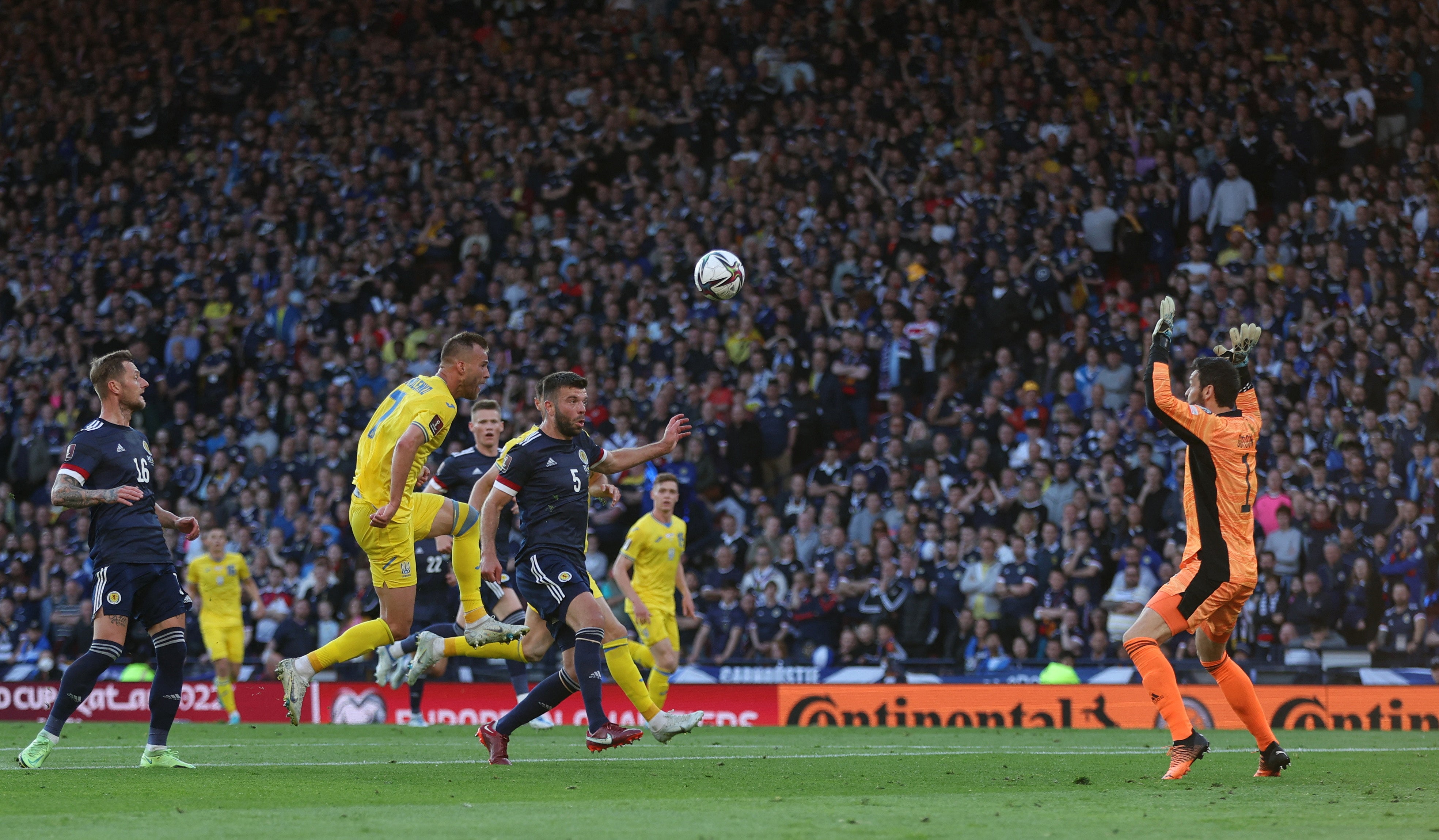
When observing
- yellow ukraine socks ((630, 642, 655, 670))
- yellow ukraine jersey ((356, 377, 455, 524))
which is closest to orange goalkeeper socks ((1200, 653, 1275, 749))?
yellow ukraine jersey ((356, 377, 455, 524))

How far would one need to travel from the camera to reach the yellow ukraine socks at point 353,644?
10359 millimetres

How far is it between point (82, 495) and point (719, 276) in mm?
6072

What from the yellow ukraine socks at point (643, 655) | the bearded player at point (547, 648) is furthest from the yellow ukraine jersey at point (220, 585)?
the yellow ukraine socks at point (643, 655)

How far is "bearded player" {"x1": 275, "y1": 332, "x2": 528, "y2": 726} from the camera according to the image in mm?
10344

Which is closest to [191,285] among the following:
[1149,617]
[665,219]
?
[665,219]

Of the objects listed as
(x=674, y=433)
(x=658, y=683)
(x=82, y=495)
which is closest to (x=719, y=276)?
(x=674, y=433)

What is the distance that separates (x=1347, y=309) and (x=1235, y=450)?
11330mm

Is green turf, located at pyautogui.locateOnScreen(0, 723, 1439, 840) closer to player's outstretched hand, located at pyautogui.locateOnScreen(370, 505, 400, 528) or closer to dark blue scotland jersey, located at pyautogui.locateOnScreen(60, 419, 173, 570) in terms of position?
dark blue scotland jersey, located at pyautogui.locateOnScreen(60, 419, 173, 570)

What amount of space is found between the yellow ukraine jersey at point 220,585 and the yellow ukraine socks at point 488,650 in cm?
577

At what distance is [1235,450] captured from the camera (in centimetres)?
910

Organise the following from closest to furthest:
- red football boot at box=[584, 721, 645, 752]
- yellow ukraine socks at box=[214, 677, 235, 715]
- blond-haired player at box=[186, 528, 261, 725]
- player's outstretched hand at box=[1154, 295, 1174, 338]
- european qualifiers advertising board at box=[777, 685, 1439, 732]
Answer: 1. player's outstretched hand at box=[1154, 295, 1174, 338]
2. red football boot at box=[584, 721, 645, 752]
3. european qualifiers advertising board at box=[777, 685, 1439, 732]
4. yellow ukraine socks at box=[214, 677, 235, 715]
5. blond-haired player at box=[186, 528, 261, 725]

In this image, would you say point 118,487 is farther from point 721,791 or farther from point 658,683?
point 658,683

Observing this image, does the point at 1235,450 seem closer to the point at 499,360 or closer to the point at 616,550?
the point at 616,550

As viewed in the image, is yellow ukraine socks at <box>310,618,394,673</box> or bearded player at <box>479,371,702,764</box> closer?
bearded player at <box>479,371,702,764</box>
